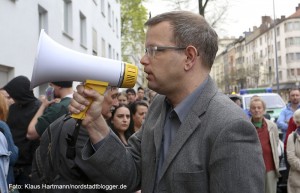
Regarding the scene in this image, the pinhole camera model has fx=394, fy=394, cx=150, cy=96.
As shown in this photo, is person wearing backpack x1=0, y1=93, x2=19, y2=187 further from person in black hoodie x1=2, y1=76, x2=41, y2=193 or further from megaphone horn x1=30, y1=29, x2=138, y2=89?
megaphone horn x1=30, y1=29, x2=138, y2=89

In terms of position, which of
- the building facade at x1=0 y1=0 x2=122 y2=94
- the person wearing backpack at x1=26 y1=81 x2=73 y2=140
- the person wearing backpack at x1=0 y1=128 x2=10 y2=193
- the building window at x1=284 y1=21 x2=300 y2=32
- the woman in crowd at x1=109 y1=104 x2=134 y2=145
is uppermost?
the building window at x1=284 y1=21 x2=300 y2=32

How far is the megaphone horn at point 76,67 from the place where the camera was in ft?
6.60

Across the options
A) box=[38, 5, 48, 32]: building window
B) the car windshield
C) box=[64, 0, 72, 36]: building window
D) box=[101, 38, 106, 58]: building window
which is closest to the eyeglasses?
box=[38, 5, 48, 32]: building window

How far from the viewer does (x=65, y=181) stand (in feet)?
9.95

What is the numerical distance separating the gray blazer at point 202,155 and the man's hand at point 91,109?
6 cm

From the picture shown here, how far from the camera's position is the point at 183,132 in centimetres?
184

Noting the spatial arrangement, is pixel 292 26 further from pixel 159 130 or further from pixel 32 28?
pixel 159 130

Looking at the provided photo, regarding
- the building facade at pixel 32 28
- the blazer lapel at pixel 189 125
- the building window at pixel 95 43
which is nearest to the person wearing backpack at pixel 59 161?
the blazer lapel at pixel 189 125

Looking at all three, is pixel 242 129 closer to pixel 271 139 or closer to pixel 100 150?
pixel 100 150

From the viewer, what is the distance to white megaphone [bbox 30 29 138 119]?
6.57 feet

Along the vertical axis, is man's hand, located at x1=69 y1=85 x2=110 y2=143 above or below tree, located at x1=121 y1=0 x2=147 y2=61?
below

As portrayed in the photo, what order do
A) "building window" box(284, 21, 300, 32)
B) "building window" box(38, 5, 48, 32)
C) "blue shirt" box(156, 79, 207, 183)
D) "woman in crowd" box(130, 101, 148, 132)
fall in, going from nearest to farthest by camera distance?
"blue shirt" box(156, 79, 207, 183) → "woman in crowd" box(130, 101, 148, 132) → "building window" box(38, 5, 48, 32) → "building window" box(284, 21, 300, 32)

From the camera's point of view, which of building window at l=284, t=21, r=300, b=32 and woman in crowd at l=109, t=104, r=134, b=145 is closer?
woman in crowd at l=109, t=104, r=134, b=145

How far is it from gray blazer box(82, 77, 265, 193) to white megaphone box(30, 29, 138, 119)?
276mm
